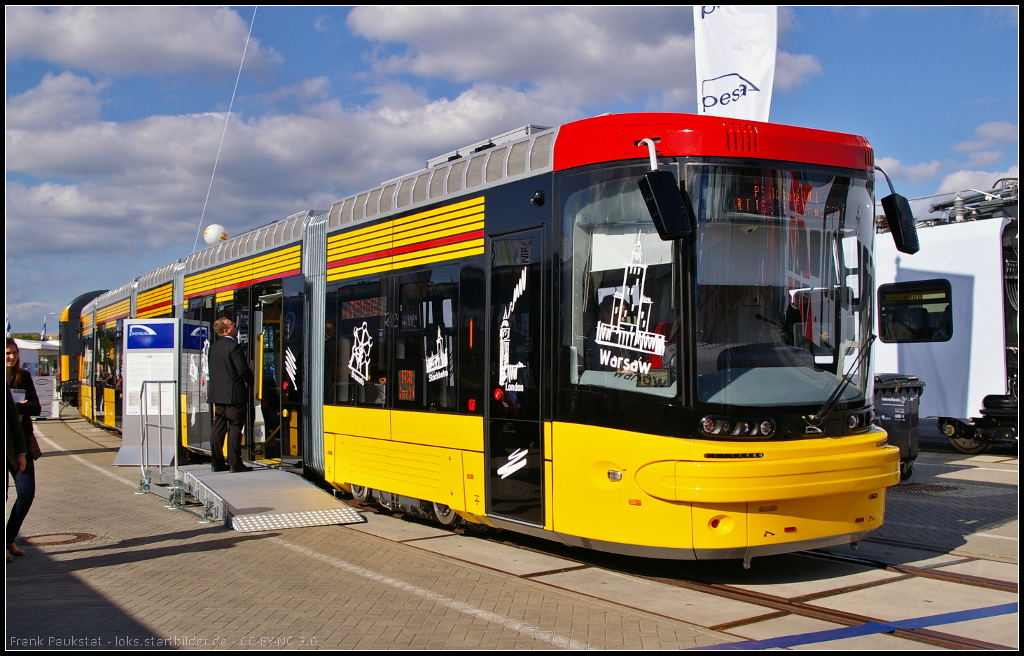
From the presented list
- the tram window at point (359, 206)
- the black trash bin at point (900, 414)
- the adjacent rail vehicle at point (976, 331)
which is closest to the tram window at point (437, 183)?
the tram window at point (359, 206)

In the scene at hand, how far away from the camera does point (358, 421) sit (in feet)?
30.7

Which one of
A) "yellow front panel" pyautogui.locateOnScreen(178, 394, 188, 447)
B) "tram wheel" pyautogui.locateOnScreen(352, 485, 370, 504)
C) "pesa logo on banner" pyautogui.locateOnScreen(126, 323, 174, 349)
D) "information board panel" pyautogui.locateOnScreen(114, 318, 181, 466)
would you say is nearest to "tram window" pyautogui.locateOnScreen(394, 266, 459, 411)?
"tram wheel" pyautogui.locateOnScreen(352, 485, 370, 504)

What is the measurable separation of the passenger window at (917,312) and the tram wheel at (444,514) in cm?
409

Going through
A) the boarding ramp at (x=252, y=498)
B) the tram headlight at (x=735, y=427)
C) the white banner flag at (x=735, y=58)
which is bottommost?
the boarding ramp at (x=252, y=498)

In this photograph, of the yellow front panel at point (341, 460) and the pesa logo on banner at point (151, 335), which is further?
the pesa logo on banner at point (151, 335)

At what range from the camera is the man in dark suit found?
11.0m

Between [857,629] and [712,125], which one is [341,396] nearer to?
[712,125]

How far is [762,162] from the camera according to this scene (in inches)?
248

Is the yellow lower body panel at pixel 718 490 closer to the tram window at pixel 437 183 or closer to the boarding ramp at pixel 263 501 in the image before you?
the tram window at pixel 437 183

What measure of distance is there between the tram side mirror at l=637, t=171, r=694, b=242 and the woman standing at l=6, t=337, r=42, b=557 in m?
5.61

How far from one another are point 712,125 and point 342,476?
572 centimetres

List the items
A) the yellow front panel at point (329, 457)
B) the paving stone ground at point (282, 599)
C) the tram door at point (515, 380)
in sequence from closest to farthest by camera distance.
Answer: the paving stone ground at point (282, 599), the tram door at point (515, 380), the yellow front panel at point (329, 457)

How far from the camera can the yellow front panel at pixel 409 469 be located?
25.7 feet

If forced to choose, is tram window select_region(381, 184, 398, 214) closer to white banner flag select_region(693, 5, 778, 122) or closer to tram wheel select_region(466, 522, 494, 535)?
tram wheel select_region(466, 522, 494, 535)
